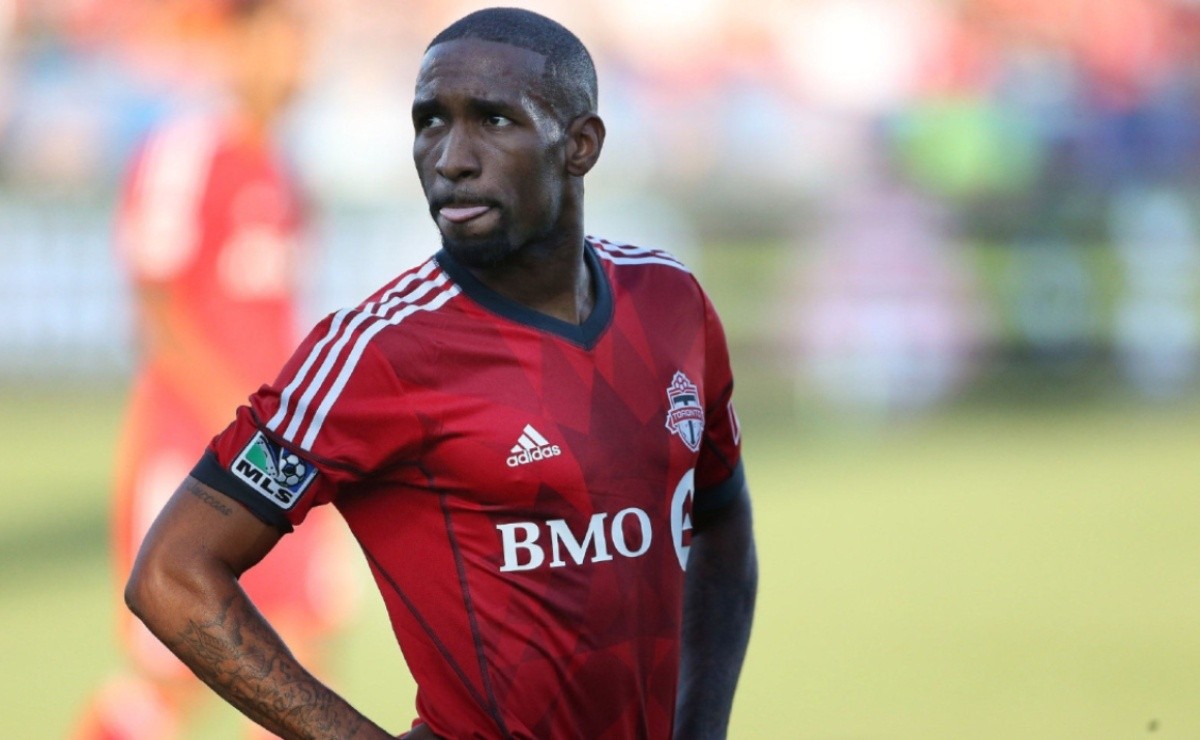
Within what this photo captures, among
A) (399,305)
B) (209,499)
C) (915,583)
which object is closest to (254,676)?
(209,499)

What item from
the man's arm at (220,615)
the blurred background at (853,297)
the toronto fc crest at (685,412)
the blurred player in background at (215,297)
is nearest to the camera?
the man's arm at (220,615)

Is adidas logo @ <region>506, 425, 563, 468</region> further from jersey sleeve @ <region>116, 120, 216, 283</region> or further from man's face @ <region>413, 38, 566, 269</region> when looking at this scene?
jersey sleeve @ <region>116, 120, 216, 283</region>

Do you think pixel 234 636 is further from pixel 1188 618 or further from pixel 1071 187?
pixel 1071 187

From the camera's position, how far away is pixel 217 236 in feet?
19.2

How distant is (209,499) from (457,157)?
595 millimetres

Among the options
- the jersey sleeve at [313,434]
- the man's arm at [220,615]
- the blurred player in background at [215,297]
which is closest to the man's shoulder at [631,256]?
the jersey sleeve at [313,434]

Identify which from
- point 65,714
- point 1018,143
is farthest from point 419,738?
point 1018,143

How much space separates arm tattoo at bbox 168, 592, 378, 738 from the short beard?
593mm

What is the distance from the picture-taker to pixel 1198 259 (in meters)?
14.6

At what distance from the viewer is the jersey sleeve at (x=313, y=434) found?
2336mm

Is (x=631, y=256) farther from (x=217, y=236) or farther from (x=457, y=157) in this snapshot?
(x=217, y=236)

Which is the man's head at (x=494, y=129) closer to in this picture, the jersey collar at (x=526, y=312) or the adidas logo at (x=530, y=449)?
the jersey collar at (x=526, y=312)

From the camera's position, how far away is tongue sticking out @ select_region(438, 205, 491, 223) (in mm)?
2484

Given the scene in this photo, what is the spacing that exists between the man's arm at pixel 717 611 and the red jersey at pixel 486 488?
11.3 inches
